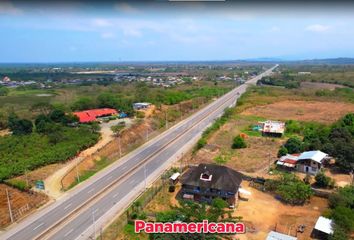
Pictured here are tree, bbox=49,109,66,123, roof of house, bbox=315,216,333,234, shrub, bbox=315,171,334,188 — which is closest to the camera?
roof of house, bbox=315,216,333,234

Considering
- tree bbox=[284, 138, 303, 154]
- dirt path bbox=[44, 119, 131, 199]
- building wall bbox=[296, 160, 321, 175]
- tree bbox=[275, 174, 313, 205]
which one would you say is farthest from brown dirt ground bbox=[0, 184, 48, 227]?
tree bbox=[284, 138, 303, 154]

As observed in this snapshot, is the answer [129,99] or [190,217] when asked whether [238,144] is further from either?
[129,99]

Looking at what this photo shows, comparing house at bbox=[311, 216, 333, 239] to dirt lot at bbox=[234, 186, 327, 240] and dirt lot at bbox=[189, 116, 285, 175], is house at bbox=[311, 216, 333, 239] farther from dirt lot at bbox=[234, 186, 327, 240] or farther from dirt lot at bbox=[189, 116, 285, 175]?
dirt lot at bbox=[189, 116, 285, 175]

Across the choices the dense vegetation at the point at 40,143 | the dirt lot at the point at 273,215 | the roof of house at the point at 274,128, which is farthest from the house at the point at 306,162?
the dense vegetation at the point at 40,143

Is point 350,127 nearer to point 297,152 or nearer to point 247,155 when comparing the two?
point 297,152

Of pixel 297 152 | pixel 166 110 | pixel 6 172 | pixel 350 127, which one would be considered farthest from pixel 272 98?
pixel 6 172

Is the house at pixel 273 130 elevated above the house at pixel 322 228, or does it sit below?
above

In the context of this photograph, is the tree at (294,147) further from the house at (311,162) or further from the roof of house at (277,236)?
the roof of house at (277,236)
